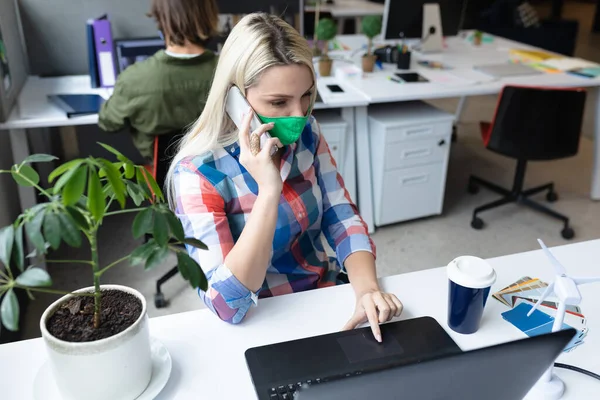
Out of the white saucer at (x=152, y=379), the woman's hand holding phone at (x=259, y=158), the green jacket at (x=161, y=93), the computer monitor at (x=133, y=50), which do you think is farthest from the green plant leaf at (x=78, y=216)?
the computer monitor at (x=133, y=50)

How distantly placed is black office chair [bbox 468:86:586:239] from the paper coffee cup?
6.10ft

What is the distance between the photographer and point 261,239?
106 cm

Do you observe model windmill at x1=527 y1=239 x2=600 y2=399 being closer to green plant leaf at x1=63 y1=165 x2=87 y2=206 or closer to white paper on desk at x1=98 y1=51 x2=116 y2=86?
green plant leaf at x1=63 y1=165 x2=87 y2=206

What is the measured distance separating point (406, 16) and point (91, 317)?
2899mm

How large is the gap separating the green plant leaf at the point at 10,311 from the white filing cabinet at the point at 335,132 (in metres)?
2.06

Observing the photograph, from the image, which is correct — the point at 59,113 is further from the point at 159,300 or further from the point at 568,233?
the point at 568,233

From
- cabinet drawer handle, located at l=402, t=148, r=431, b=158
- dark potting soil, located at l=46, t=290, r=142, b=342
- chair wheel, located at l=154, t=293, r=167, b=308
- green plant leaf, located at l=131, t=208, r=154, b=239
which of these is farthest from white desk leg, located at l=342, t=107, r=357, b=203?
green plant leaf, located at l=131, t=208, r=154, b=239

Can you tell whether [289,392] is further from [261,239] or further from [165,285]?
[165,285]

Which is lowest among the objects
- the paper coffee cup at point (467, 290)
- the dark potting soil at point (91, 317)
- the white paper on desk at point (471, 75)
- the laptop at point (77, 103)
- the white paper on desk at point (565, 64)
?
the white paper on desk at point (565, 64)

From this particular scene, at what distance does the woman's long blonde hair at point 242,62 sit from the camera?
3.76 ft

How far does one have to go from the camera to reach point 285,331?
1047mm

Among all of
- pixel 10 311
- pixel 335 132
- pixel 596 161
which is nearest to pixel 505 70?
pixel 596 161

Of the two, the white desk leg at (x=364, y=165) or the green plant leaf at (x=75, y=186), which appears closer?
the green plant leaf at (x=75, y=186)

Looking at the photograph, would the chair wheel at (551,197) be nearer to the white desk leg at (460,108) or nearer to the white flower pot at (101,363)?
the white desk leg at (460,108)
